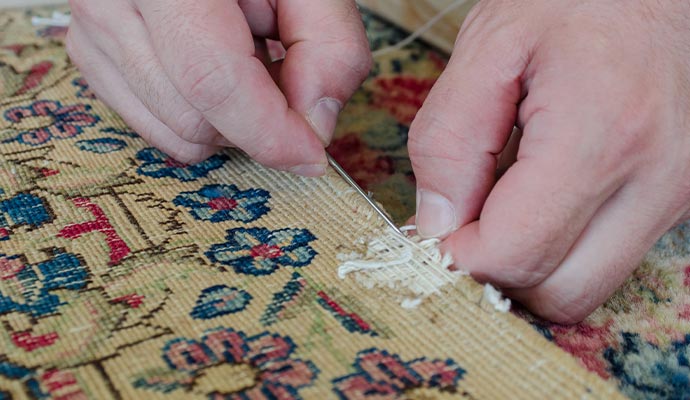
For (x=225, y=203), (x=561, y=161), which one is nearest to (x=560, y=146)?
(x=561, y=161)

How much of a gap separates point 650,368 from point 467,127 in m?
0.23

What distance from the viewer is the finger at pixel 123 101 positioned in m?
0.81

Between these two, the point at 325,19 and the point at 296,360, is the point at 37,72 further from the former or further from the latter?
the point at 296,360

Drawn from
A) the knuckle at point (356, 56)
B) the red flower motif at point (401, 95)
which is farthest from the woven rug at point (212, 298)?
the red flower motif at point (401, 95)

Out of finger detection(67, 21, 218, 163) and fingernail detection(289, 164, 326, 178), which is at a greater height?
fingernail detection(289, 164, 326, 178)

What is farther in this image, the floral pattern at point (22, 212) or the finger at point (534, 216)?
the floral pattern at point (22, 212)

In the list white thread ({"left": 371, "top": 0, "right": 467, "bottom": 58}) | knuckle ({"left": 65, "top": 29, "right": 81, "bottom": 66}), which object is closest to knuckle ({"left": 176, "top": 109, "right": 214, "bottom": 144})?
knuckle ({"left": 65, "top": 29, "right": 81, "bottom": 66})

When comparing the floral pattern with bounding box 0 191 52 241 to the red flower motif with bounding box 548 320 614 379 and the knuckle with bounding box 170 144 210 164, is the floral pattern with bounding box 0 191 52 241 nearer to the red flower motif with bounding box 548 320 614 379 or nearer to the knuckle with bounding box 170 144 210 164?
the knuckle with bounding box 170 144 210 164

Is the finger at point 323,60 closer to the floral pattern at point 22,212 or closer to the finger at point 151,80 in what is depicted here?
the finger at point 151,80

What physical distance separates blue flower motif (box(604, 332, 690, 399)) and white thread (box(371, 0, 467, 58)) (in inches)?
28.9

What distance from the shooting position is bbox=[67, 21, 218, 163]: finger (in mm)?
810

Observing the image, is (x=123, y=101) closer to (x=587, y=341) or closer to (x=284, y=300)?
(x=284, y=300)

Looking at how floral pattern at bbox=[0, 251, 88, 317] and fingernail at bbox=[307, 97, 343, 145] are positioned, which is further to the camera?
fingernail at bbox=[307, 97, 343, 145]

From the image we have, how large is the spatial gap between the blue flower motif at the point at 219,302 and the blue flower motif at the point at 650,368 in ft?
0.93
